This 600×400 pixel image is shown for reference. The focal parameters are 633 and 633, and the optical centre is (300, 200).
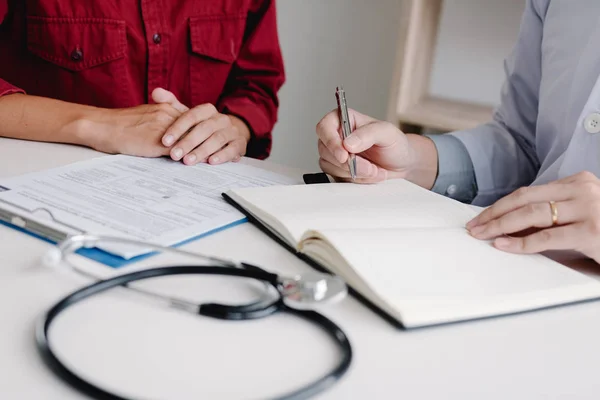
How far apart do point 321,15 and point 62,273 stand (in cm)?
197

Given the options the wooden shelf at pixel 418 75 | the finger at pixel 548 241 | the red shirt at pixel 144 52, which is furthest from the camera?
the wooden shelf at pixel 418 75

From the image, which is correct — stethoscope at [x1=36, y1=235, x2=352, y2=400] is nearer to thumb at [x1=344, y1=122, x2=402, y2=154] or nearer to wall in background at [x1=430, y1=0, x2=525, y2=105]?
thumb at [x1=344, y1=122, x2=402, y2=154]

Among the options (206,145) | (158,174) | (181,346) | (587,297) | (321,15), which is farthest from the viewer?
(321,15)

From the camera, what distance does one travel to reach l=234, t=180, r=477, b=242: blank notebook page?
678 mm

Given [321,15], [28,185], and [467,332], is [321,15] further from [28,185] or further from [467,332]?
[467,332]

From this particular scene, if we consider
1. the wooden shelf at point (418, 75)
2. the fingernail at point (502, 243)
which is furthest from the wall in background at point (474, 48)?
the fingernail at point (502, 243)

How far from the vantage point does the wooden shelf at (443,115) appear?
1838mm

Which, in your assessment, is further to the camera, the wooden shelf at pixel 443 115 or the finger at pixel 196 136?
the wooden shelf at pixel 443 115

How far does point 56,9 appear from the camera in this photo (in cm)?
120

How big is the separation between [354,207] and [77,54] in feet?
2.53

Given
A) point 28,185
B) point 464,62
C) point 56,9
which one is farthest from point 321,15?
point 28,185

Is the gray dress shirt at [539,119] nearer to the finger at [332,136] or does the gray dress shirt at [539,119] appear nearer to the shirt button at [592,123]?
the shirt button at [592,123]

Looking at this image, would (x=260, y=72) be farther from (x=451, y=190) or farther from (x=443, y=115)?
(x=443, y=115)

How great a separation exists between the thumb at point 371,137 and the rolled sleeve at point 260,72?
1.56ft
